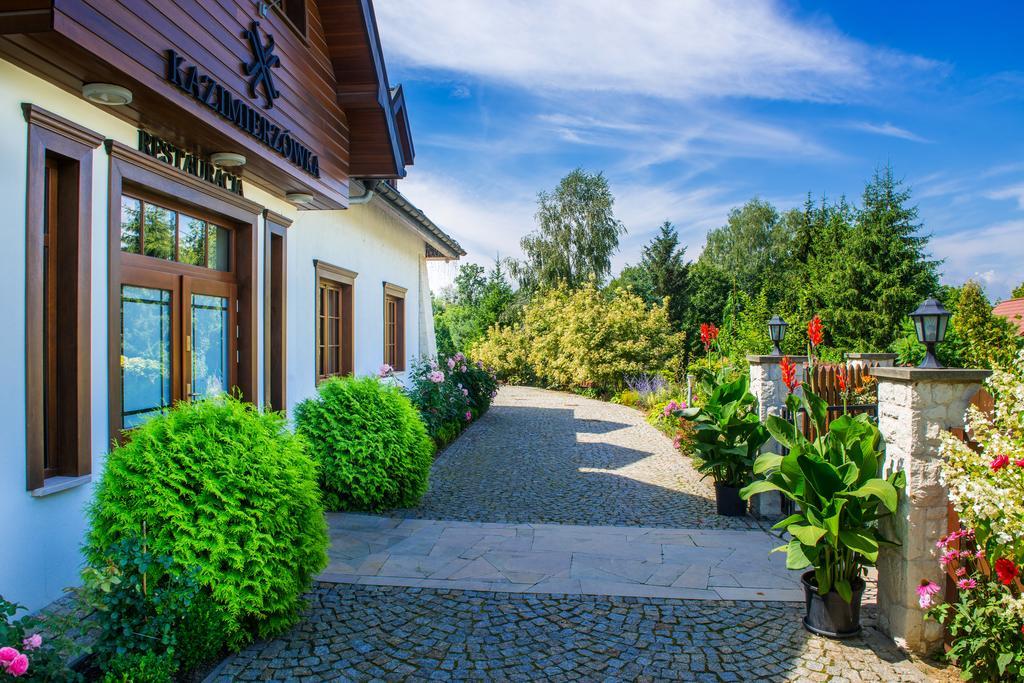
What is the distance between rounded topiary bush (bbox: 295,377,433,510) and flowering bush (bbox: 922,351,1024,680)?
4.20m

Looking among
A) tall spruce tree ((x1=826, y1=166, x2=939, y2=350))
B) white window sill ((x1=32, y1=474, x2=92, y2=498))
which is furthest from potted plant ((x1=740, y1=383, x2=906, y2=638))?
tall spruce tree ((x1=826, y1=166, x2=939, y2=350))

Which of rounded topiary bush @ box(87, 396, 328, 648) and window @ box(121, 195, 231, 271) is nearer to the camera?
rounded topiary bush @ box(87, 396, 328, 648)

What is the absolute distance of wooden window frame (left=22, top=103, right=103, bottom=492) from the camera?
3.50 metres

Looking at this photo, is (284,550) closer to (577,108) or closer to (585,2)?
(585,2)

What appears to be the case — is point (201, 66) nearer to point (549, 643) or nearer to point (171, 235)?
point (171, 235)

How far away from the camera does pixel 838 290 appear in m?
18.7

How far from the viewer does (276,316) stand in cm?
658

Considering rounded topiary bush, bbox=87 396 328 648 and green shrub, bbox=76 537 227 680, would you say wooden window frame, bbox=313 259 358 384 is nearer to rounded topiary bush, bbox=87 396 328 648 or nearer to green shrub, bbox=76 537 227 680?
rounded topiary bush, bbox=87 396 328 648

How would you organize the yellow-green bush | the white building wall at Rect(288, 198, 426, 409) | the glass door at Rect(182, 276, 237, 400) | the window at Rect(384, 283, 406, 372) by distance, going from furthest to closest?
the yellow-green bush < the window at Rect(384, 283, 406, 372) < the white building wall at Rect(288, 198, 426, 409) < the glass door at Rect(182, 276, 237, 400)

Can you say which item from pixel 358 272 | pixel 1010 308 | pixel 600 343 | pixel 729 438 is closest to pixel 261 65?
pixel 358 272

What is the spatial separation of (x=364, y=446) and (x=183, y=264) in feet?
7.17

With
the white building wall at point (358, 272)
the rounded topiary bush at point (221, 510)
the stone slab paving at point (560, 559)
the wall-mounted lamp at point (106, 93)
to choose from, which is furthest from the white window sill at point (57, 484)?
the white building wall at point (358, 272)

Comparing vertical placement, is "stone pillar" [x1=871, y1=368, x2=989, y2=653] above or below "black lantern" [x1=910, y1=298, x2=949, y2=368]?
below

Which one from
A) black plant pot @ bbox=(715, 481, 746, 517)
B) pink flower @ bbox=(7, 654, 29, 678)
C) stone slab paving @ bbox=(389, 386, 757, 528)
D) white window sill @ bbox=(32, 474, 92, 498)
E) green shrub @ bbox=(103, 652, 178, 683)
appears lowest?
stone slab paving @ bbox=(389, 386, 757, 528)
